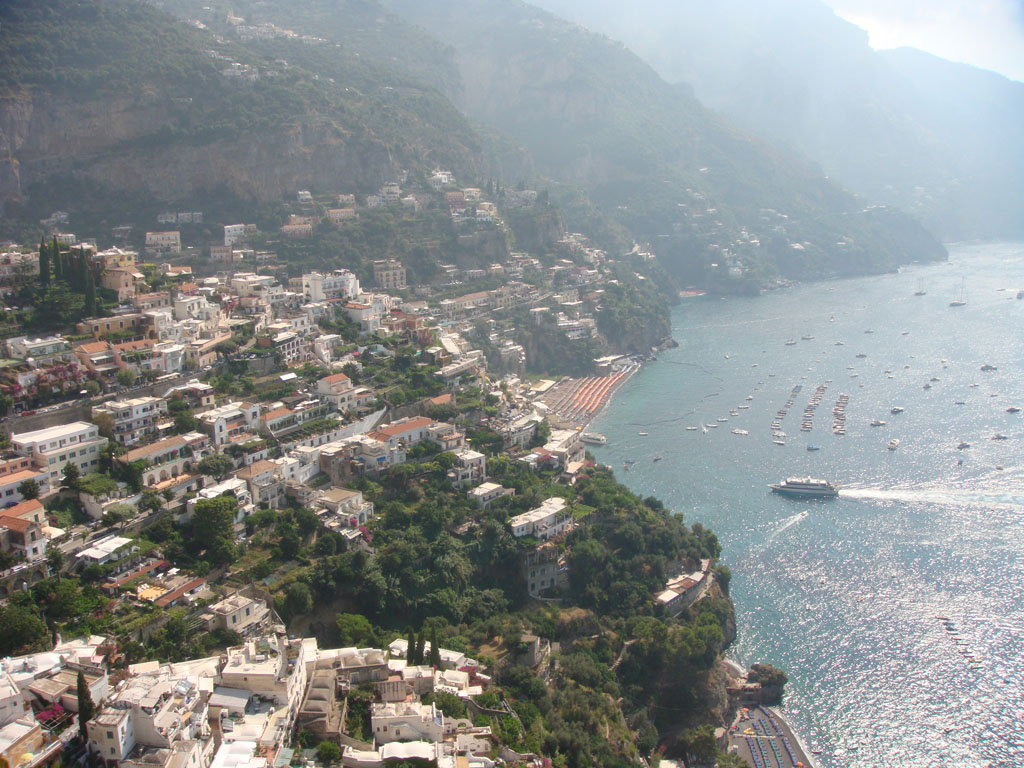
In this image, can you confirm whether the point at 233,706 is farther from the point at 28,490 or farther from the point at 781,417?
the point at 781,417

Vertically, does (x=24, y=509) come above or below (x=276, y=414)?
below

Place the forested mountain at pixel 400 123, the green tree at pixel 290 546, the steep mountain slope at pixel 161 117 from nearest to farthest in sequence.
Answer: the green tree at pixel 290 546 → the steep mountain slope at pixel 161 117 → the forested mountain at pixel 400 123

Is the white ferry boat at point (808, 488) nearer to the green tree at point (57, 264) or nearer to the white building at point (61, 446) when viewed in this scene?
the white building at point (61, 446)

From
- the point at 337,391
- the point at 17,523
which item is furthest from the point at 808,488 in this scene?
the point at 17,523

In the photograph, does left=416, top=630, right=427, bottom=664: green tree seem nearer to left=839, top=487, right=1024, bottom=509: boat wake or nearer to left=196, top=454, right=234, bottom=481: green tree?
left=196, top=454, right=234, bottom=481: green tree

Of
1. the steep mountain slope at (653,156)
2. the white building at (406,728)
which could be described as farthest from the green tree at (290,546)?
the steep mountain slope at (653,156)

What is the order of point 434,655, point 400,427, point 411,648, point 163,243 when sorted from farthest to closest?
point 163,243 → point 400,427 → point 411,648 → point 434,655
